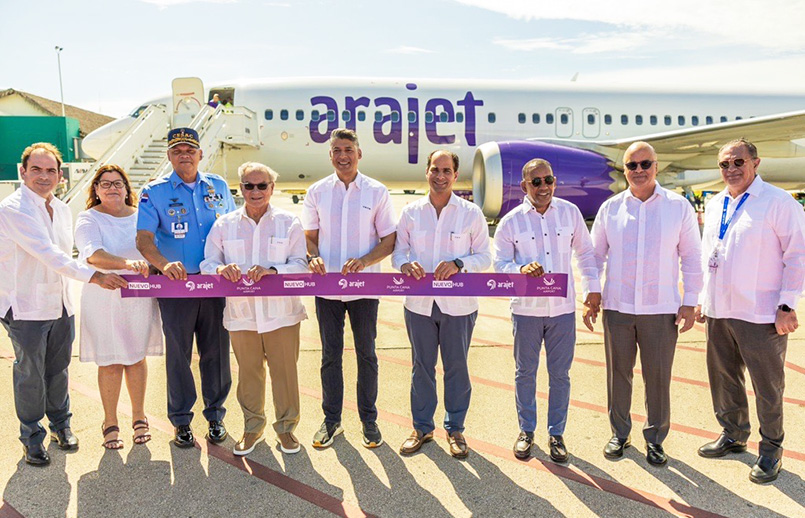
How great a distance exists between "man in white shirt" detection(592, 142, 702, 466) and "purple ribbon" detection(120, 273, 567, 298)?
22.6 inches

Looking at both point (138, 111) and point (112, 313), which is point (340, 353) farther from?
point (138, 111)

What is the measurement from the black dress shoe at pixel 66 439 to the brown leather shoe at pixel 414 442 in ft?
6.44

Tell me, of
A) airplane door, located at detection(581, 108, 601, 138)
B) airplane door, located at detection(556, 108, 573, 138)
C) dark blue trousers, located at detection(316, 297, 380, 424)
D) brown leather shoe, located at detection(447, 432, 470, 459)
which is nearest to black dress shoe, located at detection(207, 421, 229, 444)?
dark blue trousers, located at detection(316, 297, 380, 424)

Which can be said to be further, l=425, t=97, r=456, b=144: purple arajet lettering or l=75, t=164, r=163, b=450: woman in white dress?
l=425, t=97, r=456, b=144: purple arajet lettering

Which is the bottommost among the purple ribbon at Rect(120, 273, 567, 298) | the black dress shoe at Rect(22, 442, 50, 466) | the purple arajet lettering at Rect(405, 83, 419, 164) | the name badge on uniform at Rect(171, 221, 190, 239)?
the black dress shoe at Rect(22, 442, 50, 466)

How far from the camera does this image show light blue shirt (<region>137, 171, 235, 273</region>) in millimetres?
3521

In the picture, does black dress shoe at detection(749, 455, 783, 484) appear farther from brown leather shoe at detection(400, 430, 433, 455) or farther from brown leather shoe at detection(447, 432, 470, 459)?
brown leather shoe at detection(400, 430, 433, 455)

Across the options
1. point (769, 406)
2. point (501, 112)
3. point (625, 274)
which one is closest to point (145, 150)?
point (501, 112)

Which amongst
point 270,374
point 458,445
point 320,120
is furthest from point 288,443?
A: point 320,120

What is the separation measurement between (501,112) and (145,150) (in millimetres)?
7576

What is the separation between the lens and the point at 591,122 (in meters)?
13.4

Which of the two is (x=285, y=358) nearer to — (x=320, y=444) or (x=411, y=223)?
(x=320, y=444)

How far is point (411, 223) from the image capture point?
3.52 metres

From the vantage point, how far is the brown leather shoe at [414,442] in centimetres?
340
